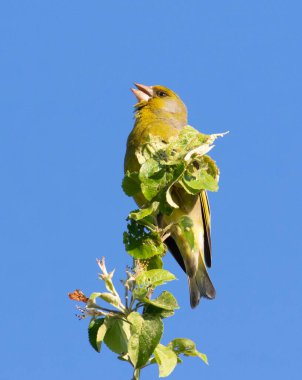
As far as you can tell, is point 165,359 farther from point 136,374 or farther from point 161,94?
point 161,94

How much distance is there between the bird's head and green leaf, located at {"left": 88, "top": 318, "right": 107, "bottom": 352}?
326cm

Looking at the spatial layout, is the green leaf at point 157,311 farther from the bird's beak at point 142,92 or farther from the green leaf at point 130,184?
the bird's beak at point 142,92

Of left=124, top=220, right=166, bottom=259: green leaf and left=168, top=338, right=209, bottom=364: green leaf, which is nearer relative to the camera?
left=168, top=338, right=209, bottom=364: green leaf

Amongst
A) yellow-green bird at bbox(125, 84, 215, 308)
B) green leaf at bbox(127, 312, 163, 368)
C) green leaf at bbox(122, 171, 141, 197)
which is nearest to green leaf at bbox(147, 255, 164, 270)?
green leaf at bbox(122, 171, 141, 197)

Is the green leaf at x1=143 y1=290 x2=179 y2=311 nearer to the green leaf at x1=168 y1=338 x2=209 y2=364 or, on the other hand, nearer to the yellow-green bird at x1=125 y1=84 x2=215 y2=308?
the green leaf at x1=168 y1=338 x2=209 y2=364

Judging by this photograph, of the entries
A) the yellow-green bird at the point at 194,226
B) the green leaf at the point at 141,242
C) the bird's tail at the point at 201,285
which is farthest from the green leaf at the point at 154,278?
the bird's tail at the point at 201,285

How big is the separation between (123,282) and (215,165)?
886mm

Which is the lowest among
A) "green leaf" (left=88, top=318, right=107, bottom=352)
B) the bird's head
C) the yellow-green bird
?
"green leaf" (left=88, top=318, right=107, bottom=352)

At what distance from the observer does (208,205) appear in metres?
5.16

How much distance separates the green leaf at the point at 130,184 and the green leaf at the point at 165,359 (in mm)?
702

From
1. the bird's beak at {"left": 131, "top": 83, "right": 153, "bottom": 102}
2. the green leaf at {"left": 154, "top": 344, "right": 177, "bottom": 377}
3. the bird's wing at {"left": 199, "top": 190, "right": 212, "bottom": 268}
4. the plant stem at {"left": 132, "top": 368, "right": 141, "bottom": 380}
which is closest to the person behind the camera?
the plant stem at {"left": 132, "top": 368, "right": 141, "bottom": 380}

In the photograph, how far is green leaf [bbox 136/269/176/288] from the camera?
240cm

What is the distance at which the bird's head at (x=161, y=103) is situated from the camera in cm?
569

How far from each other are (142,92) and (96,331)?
3.86 metres
